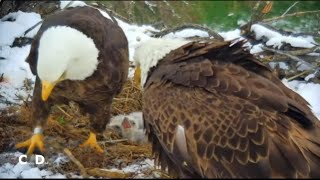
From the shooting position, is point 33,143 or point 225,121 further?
point 33,143

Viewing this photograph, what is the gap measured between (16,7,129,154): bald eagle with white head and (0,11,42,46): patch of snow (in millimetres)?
1625

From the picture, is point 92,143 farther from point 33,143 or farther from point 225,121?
point 225,121

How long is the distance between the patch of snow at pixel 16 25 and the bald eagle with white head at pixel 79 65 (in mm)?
1625

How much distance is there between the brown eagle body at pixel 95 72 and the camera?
3.71 meters

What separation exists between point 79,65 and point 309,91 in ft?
7.74

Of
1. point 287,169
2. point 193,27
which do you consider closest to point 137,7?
point 193,27

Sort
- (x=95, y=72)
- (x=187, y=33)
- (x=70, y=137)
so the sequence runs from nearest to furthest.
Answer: (x=95, y=72) → (x=70, y=137) → (x=187, y=33)

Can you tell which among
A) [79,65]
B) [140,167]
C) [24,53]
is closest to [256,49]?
[24,53]

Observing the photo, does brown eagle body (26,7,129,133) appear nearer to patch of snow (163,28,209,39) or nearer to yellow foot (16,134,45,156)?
yellow foot (16,134,45,156)

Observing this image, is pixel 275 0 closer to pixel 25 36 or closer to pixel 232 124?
→ pixel 25 36

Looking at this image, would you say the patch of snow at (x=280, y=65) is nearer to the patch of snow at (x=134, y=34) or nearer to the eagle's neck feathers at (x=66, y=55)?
the patch of snow at (x=134, y=34)

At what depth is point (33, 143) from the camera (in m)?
3.75

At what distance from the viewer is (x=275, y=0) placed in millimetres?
9641

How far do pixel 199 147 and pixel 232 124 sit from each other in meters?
0.23
